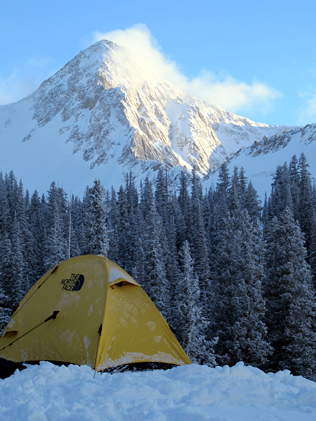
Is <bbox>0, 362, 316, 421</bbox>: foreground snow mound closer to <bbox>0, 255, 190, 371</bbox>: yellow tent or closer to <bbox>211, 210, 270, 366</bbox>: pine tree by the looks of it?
<bbox>0, 255, 190, 371</bbox>: yellow tent

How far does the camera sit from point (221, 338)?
2223 centimetres

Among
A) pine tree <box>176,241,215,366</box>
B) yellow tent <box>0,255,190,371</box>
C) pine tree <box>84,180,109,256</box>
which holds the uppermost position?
pine tree <box>84,180,109,256</box>

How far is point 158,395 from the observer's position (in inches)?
215

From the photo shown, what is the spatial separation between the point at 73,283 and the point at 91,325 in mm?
1625

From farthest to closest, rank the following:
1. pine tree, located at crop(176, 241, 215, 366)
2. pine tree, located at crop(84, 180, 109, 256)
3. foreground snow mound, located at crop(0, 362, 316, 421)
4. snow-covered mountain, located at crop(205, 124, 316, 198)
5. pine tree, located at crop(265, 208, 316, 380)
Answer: snow-covered mountain, located at crop(205, 124, 316, 198) → pine tree, located at crop(84, 180, 109, 256) → pine tree, located at crop(265, 208, 316, 380) → pine tree, located at crop(176, 241, 215, 366) → foreground snow mound, located at crop(0, 362, 316, 421)

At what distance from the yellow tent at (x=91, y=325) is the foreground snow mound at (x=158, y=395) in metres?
1.30

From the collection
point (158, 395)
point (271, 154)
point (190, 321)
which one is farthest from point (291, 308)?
point (271, 154)

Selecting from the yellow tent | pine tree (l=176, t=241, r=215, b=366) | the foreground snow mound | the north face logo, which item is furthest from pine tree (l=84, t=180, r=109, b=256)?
the foreground snow mound

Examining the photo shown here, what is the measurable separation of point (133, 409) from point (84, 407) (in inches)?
28.2

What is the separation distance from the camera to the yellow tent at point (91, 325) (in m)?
8.11

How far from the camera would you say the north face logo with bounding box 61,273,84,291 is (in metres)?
9.48

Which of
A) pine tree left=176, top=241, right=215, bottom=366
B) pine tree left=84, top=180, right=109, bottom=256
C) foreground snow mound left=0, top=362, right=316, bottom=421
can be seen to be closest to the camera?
foreground snow mound left=0, top=362, right=316, bottom=421

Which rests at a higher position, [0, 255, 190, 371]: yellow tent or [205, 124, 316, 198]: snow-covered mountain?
[205, 124, 316, 198]: snow-covered mountain

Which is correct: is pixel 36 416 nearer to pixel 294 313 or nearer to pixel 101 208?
pixel 294 313
